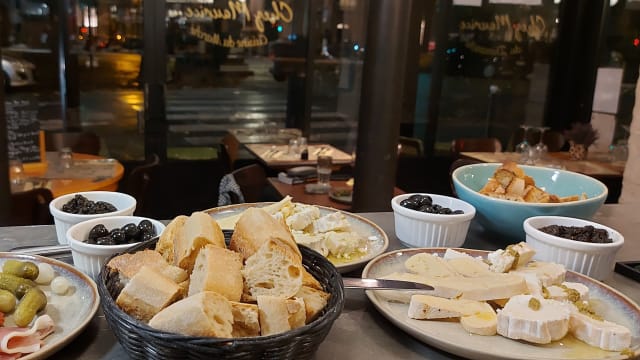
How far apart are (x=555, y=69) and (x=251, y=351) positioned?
22.0ft

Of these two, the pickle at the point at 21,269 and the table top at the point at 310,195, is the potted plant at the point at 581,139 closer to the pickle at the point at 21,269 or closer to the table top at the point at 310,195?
the table top at the point at 310,195

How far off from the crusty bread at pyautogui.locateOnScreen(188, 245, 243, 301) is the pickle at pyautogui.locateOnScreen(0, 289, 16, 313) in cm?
33

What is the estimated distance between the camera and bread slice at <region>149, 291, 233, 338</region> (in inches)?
31.7

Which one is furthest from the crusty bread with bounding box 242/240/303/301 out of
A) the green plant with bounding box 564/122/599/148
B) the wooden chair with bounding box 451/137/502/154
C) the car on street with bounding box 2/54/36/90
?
the car on street with bounding box 2/54/36/90

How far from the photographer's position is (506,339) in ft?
3.36

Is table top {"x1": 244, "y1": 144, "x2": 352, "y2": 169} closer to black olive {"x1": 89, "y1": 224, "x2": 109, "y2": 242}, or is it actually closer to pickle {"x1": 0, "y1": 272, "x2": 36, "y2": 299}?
black olive {"x1": 89, "y1": 224, "x2": 109, "y2": 242}

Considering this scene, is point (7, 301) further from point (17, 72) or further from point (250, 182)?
point (17, 72)

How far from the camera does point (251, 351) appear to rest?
31.3 inches

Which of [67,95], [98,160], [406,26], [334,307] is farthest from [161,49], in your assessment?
[334,307]

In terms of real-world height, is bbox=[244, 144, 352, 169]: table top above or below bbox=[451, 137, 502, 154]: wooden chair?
below

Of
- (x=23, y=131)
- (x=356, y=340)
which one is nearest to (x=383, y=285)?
(x=356, y=340)

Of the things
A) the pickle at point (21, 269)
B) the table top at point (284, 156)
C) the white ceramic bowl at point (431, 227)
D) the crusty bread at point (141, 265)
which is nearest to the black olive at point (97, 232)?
the pickle at point (21, 269)

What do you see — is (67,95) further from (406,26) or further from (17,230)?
(17,230)

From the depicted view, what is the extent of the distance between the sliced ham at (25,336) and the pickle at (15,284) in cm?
11
